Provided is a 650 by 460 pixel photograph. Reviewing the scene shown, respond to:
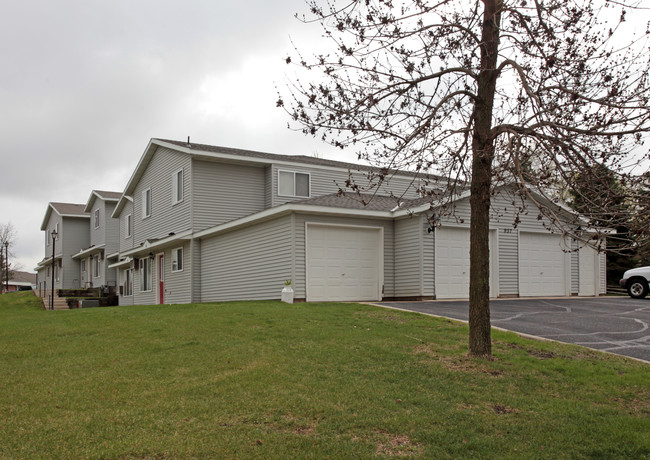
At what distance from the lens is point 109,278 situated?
3606 centimetres

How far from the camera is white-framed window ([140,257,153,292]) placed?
26.5 meters

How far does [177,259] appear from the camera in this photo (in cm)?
2294

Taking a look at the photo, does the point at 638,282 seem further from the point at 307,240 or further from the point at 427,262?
the point at 307,240

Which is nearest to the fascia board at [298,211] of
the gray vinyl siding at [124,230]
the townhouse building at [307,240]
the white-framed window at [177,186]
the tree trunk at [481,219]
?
the townhouse building at [307,240]

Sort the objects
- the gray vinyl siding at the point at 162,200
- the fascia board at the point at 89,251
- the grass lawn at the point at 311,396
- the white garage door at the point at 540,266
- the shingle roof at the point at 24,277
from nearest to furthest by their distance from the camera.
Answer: the grass lawn at the point at 311,396
the white garage door at the point at 540,266
the gray vinyl siding at the point at 162,200
the fascia board at the point at 89,251
the shingle roof at the point at 24,277

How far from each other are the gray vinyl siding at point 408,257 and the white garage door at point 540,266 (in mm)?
4781

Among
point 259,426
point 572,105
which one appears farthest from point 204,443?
point 572,105

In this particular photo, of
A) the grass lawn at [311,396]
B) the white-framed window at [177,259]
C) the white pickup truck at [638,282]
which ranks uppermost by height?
the white-framed window at [177,259]

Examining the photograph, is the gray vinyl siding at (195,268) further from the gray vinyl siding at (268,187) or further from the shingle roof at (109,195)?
the shingle roof at (109,195)

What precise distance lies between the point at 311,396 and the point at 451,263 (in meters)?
12.7

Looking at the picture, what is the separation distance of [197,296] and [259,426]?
16462 mm

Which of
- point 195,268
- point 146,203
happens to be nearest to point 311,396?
point 195,268

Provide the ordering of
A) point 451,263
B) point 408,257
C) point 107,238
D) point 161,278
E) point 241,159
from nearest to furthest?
point 408,257 → point 451,263 → point 241,159 → point 161,278 → point 107,238

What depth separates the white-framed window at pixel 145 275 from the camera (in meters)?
26.5
